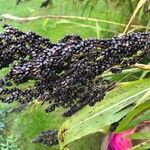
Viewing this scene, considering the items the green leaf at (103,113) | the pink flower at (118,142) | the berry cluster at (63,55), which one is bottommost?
the pink flower at (118,142)

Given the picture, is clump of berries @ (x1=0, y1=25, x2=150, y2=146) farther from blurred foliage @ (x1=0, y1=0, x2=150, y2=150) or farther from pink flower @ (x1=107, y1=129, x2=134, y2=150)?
blurred foliage @ (x1=0, y1=0, x2=150, y2=150)

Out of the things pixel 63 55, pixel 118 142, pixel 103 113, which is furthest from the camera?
pixel 118 142

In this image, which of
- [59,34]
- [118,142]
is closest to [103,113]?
[118,142]

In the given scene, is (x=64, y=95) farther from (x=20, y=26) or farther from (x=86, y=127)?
(x=20, y=26)

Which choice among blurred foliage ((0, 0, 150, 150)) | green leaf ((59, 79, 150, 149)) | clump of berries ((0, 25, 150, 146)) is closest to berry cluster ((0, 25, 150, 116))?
clump of berries ((0, 25, 150, 146))

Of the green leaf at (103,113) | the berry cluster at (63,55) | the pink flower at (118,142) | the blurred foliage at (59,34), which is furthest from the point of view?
the blurred foliage at (59,34)

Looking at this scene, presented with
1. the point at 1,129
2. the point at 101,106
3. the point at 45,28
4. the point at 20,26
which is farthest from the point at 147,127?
the point at 20,26

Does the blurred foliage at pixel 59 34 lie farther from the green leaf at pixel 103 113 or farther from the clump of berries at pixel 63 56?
the clump of berries at pixel 63 56

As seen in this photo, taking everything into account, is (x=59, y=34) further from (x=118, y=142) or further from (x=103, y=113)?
(x=103, y=113)

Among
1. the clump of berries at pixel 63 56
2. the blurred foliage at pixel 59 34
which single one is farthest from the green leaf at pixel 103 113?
the blurred foliage at pixel 59 34
